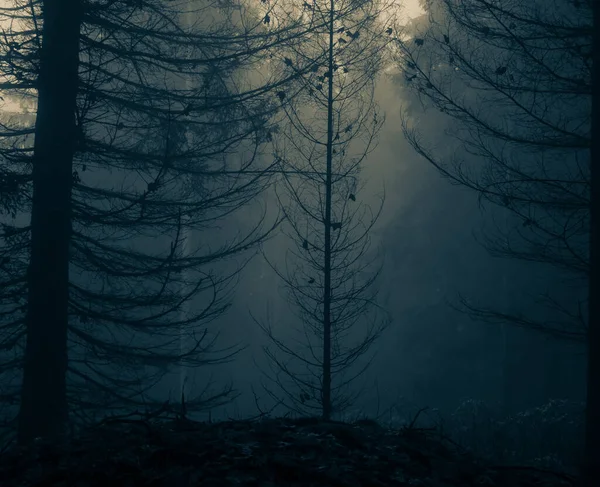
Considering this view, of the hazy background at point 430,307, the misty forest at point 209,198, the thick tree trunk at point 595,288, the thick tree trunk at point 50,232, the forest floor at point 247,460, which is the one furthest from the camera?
the hazy background at point 430,307

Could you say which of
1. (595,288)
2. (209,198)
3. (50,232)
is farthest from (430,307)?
(50,232)

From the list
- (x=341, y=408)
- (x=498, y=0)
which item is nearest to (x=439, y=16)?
(x=498, y=0)

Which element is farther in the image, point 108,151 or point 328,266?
point 328,266

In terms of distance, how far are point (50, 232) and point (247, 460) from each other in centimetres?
411

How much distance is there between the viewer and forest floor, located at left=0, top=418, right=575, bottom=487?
126 inches

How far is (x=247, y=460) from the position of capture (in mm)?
3404

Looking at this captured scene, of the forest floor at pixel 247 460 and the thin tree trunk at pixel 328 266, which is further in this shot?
the thin tree trunk at pixel 328 266

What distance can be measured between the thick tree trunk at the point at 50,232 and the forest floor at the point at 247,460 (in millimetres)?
2608

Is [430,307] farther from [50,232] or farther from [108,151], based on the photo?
[50,232]

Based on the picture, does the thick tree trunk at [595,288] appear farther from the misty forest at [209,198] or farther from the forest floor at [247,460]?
the forest floor at [247,460]

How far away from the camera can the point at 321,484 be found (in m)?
3.19

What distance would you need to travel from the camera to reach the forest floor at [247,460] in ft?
10.5

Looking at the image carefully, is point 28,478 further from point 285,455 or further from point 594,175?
point 594,175

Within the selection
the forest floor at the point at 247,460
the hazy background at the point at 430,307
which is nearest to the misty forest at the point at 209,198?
the forest floor at the point at 247,460
